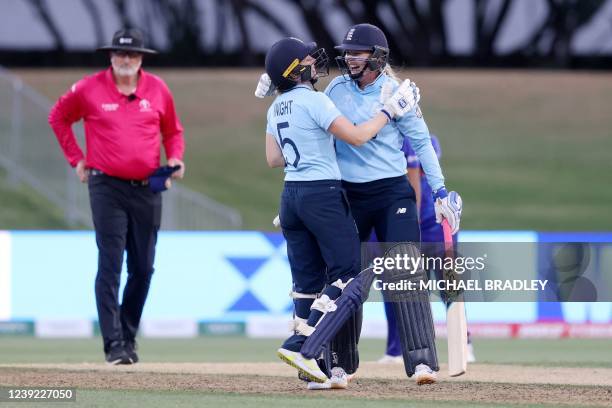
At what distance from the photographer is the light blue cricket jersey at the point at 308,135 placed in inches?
339

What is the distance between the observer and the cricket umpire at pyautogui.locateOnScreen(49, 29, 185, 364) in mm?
10789

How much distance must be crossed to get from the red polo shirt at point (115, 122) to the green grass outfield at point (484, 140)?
13.1 m

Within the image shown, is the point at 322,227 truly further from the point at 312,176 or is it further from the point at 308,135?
the point at 308,135

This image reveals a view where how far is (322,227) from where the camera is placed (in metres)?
8.59

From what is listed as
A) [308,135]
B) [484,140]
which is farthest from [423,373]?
[484,140]

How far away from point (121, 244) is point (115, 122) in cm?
95

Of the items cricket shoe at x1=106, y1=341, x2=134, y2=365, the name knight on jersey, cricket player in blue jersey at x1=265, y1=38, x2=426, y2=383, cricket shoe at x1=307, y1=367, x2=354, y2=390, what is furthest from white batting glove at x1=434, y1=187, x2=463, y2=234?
cricket shoe at x1=106, y1=341, x2=134, y2=365

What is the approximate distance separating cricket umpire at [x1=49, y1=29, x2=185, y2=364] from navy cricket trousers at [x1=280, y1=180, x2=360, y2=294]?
2.38 m

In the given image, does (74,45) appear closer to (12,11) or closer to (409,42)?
(12,11)

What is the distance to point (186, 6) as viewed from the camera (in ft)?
96.2

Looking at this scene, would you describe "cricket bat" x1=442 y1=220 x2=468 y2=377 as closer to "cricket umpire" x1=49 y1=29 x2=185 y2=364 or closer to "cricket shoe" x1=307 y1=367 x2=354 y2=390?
"cricket shoe" x1=307 y1=367 x2=354 y2=390

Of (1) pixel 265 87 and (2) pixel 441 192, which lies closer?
(2) pixel 441 192

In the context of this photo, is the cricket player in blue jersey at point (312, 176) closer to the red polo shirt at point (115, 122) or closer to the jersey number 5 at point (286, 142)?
the jersey number 5 at point (286, 142)

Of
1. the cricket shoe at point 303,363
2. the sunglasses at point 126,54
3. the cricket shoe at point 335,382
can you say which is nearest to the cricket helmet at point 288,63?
the cricket shoe at point 303,363
